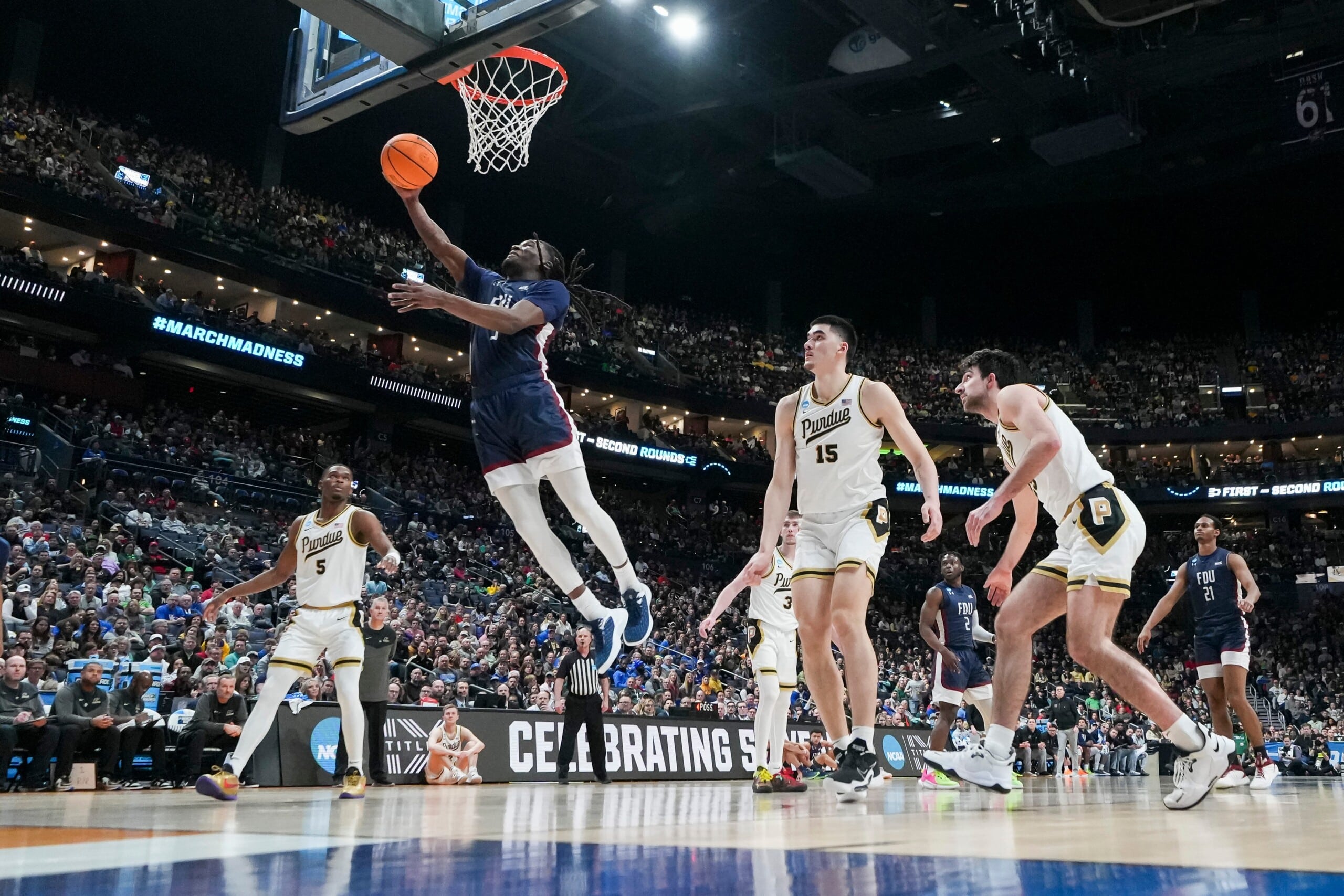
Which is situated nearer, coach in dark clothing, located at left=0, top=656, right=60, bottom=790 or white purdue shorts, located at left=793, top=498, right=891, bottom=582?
white purdue shorts, located at left=793, top=498, right=891, bottom=582

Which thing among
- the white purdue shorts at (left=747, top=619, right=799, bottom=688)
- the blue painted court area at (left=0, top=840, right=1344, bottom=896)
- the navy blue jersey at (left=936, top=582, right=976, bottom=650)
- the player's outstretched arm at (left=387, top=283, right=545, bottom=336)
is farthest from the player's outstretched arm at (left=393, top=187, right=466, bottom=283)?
the navy blue jersey at (left=936, top=582, right=976, bottom=650)

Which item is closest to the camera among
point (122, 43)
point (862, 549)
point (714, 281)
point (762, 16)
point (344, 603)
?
point (862, 549)

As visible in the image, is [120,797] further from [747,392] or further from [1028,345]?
[1028,345]

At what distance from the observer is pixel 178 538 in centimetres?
1984

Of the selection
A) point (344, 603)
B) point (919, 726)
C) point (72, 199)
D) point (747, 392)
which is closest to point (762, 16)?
point (747, 392)

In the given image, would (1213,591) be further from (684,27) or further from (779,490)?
(684,27)

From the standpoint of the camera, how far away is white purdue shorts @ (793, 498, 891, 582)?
18.7ft

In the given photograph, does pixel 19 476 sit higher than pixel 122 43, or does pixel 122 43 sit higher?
pixel 122 43

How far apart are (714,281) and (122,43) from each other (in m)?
22.6

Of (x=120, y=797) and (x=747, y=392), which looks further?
(x=747, y=392)

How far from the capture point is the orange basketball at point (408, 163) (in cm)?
548

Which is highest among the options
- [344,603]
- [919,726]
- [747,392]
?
[747,392]

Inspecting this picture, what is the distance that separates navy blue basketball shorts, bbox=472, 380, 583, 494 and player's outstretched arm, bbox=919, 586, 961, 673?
5.76 meters

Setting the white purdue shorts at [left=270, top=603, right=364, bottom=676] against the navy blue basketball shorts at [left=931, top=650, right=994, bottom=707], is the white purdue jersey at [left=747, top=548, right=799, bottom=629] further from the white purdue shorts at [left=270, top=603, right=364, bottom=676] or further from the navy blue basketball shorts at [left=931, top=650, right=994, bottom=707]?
the white purdue shorts at [left=270, top=603, right=364, bottom=676]
